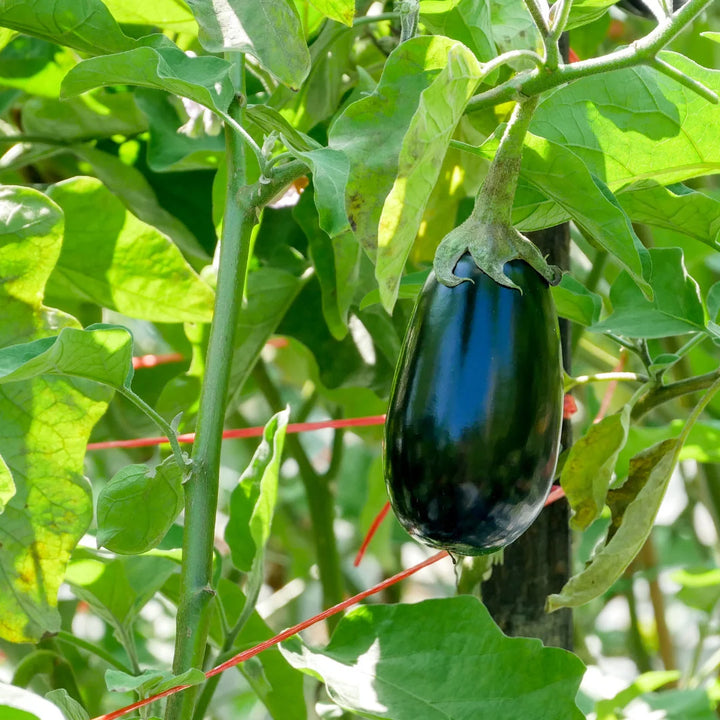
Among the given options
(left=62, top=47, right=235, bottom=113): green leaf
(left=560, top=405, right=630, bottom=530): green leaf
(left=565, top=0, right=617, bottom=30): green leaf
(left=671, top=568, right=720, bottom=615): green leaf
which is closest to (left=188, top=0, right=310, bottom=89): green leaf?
(left=62, top=47, right=235, bottom=113): green leaf

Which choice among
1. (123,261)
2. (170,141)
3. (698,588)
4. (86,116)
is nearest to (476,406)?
(123,261)

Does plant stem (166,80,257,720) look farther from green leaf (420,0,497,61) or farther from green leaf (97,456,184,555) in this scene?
green leaf (420,0,497,61)

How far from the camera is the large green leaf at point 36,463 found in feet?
1.77

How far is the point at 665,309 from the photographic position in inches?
21.6

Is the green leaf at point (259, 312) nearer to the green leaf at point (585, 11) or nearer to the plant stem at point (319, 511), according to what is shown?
the plant stem at point (319, 511)

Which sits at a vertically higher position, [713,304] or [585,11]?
[585,11]

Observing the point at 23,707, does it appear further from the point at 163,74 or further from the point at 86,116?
the point at 86,116

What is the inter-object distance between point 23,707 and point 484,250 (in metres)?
0.24

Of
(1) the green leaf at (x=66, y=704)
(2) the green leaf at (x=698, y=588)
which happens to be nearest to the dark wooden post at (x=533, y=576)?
(1) the green leaf at (x=66, y=704)

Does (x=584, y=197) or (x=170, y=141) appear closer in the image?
(x=584, y=197)

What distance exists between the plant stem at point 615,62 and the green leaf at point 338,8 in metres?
0.09

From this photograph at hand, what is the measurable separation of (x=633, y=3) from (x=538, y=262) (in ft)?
0.77

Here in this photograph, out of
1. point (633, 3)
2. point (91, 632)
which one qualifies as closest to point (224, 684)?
point (91, 632)

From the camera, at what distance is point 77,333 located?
0.44 m
